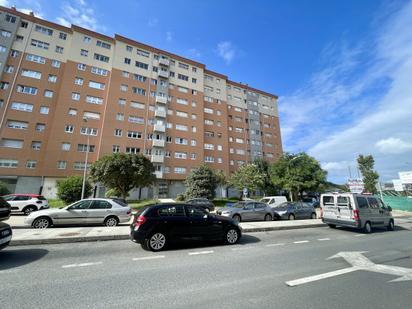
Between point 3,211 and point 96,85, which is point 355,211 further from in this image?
point 96,85

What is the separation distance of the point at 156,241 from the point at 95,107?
35.5 m

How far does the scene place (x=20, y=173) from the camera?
95.3 ft

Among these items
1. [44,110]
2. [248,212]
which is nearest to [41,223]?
[248,212]

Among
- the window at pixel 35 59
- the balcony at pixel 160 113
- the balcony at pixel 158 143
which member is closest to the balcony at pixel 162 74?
the balcony at pixel 160 113

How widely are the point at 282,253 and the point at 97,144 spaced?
115 feet

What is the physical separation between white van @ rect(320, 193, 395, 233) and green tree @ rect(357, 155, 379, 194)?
142 feet

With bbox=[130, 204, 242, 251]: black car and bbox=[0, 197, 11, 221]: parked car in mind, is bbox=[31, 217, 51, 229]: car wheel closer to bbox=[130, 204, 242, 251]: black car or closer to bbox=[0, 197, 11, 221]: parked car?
bbox=[0, 197, 11, 221]: parked car

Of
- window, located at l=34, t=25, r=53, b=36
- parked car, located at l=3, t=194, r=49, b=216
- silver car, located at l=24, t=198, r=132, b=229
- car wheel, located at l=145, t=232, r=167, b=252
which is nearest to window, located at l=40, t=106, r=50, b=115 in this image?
window, located at l=34, t=25, r=53, b=36

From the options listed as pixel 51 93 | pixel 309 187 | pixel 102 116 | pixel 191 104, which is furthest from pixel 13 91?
pixel 309 187

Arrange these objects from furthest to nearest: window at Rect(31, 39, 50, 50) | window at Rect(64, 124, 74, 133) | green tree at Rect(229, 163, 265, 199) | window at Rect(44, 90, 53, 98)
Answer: green tree at Rect(229, 163, 265, 199), window at Rect(31, 39, 50, 50), window at Rect(44, 90, 53, 98), window at Rect(64, 124, 74, 133)

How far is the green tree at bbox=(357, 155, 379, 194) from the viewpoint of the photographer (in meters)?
46.6

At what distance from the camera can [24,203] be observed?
16859 millimetres

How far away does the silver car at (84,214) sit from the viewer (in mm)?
10148

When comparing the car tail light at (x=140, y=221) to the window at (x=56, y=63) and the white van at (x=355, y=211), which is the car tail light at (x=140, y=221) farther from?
the window at (x=56, y=63)
